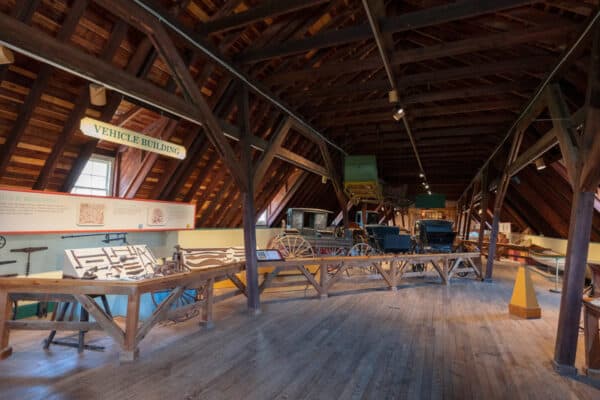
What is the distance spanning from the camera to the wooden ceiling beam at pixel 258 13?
3893mm

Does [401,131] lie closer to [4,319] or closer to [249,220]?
[249,220]

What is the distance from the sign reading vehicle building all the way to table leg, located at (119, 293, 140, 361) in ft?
6.65

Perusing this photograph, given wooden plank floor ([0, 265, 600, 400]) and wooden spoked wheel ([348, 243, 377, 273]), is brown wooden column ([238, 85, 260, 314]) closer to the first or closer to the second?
wooden plank floor ([0, 265, 600, 400])

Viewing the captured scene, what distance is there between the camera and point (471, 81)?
22.4ft

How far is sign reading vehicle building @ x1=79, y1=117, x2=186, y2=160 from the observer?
383 cm

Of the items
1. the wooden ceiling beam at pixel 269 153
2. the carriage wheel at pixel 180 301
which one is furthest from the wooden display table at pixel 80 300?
the wooden ceiling beam at pixel 269 153

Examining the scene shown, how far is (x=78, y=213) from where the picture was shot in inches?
197

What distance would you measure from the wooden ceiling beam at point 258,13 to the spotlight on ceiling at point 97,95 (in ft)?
5.11

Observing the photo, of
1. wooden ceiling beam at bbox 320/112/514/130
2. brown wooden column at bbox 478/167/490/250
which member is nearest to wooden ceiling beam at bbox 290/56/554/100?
wooden ceiling beam at bbox 320/112/514/130

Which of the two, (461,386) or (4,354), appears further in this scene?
(4,354)

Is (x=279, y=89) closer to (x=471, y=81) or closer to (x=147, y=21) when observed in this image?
(x=147, y=21)

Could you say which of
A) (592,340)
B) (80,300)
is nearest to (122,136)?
(80,300)

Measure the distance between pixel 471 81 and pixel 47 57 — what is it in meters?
7.27

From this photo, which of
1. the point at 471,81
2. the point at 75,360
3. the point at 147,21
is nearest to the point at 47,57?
the point at 147,21
